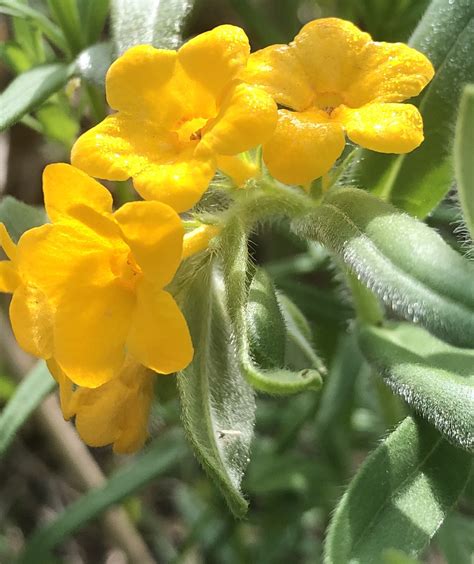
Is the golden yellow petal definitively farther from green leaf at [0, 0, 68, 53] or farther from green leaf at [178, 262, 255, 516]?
green leaf at [0, 0, 68, 53]

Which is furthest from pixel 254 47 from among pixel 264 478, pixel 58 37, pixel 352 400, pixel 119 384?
pixel 119 384

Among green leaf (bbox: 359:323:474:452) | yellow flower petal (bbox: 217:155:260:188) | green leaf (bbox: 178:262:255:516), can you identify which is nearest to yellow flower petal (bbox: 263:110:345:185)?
yellow flower petal (bbox: 217:155:260:188)

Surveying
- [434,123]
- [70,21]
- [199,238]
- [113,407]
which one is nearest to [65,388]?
[113,407]

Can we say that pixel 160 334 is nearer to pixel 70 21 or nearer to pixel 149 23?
pixel 149 23

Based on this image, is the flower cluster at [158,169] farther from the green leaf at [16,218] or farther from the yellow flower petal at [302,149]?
the green leaf at [16,218]

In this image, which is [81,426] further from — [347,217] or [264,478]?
[264,478]

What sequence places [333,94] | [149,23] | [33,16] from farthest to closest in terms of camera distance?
[33,16]
[149,23]
[333,94]
